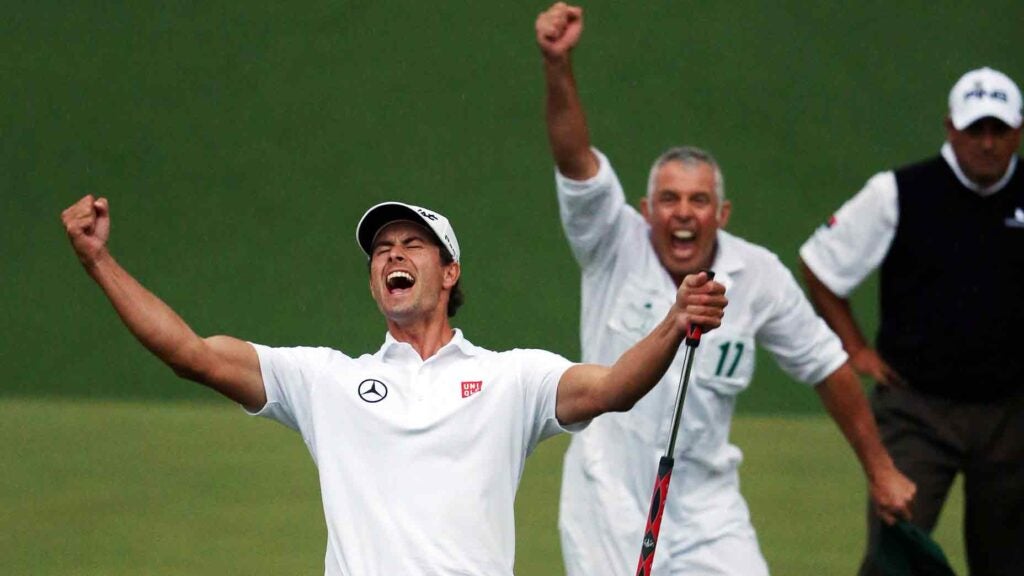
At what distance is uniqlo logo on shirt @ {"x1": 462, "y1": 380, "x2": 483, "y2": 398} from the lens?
16.2 feet

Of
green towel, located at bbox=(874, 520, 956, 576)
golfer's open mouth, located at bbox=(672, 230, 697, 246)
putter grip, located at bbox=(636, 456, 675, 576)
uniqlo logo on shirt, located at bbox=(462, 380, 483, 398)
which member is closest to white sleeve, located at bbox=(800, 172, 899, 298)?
green towel, located at bbox=(874, 520, 956, 576)

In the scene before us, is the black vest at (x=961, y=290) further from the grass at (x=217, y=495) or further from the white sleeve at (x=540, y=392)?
the white sleeve at (x=540, y=392)

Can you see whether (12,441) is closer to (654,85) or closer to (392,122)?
(392,122)

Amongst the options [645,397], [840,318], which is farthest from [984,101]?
[645,397]

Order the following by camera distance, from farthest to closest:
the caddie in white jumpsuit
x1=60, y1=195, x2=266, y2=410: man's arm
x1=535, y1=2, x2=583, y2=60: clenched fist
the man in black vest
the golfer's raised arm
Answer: the man in black vest → the caddie in white jumpsuit → x1=535, y1=2, x2=583, y2=60: clenched fist → x1=60, y1=195, x2=266, y2=410: man's arm → the golfer's raised arm

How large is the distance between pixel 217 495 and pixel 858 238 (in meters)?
3.46

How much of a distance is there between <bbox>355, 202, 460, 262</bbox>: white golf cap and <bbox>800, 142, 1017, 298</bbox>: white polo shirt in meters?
2.43

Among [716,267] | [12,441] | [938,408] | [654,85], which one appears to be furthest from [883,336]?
[12,441]

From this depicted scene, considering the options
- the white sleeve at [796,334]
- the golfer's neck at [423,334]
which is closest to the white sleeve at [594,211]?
the white sleeve at [796,334]

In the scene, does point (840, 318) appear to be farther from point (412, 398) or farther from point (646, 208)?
point (412, 398)

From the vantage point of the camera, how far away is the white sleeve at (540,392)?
16.3 feet

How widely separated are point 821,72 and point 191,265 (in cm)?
364

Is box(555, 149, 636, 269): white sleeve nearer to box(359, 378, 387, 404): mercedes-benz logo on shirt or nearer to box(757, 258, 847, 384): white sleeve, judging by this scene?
box(757, 258, 847, 384): white sleeve

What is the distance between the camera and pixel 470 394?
4.93 meters
